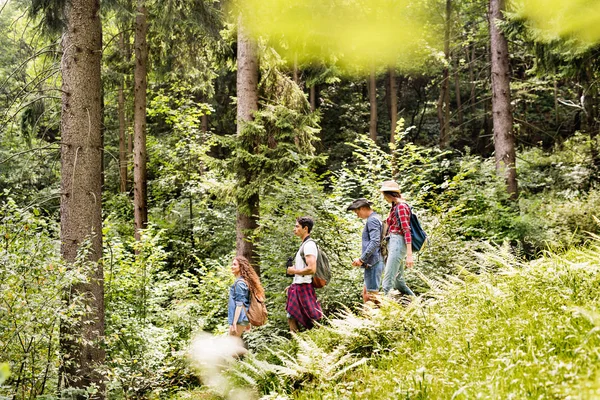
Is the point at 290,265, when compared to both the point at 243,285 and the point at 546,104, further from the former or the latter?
the point at 546,104

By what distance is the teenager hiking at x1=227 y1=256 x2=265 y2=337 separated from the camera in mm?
7215

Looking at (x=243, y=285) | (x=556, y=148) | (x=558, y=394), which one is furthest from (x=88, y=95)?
(x=556, y=148)

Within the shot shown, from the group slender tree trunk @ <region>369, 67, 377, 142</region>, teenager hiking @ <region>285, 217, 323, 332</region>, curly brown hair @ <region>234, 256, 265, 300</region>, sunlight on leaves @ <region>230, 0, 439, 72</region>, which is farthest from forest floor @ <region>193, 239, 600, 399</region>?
slender tree trunk @ <region>369, 67, 377, 142</region>

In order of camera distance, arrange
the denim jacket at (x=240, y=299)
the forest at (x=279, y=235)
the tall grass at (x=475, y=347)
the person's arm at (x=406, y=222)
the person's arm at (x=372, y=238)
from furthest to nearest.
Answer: the person's arm at (x=372, y=238)
the denim jacket at (x=240, y=299)
the person's arm at (x=406, y=222)
the forest at (x=279, y=235)
the tall grass at (x=475, y=347)

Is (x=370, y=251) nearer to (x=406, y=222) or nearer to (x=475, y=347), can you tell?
(x=406, y=222)

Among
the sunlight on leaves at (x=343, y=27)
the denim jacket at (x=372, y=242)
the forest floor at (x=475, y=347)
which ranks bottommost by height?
the forest floor at (x=475, y=347)

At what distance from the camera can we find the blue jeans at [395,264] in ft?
23.4

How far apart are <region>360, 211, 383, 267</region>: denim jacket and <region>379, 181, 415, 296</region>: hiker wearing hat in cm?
19

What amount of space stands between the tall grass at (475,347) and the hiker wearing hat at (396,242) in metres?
1.26

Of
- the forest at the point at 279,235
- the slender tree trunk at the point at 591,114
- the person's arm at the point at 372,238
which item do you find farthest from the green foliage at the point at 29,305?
the slender tree trunk at the point at 591,114

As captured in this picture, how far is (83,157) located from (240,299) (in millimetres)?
2884

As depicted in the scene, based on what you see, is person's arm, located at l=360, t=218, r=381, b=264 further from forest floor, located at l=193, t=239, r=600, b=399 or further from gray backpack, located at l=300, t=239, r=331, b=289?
forest floor, located at l=193, t=239, r=600, b=399

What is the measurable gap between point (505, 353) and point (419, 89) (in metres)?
33.5

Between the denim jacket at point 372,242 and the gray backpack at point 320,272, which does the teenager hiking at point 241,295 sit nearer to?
the gray backpack at point 320,272
